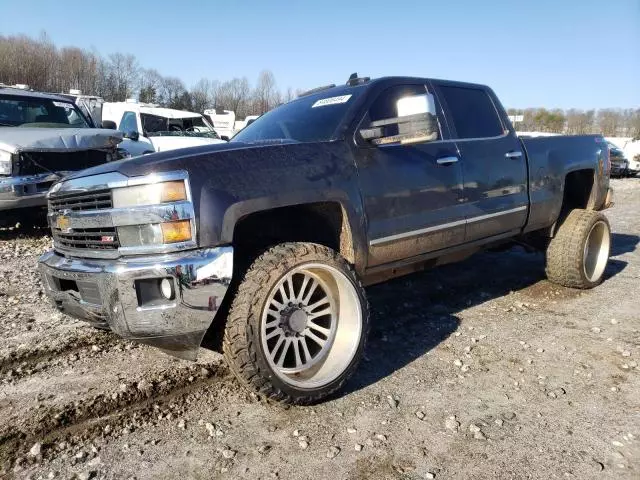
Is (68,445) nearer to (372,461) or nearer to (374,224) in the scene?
(372,461)

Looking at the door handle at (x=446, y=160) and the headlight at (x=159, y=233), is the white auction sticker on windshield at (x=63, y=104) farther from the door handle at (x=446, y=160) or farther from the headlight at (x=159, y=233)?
the door handle at (x=446, y=160)

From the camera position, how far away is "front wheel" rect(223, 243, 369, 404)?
2527mm

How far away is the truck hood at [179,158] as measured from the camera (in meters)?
2.46

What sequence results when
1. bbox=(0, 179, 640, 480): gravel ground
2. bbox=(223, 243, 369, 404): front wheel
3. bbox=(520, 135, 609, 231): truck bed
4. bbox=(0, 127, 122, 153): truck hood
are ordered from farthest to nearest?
bbox=(0, 127, 122, 153): truck hood
bbox=(520, 135, 609, 231): truck bed
bbox=(223, 243, 369, 404): front wheel
bbox=(0, 179, 640, 480): gravel ground

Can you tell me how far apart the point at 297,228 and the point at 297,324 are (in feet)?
2.09

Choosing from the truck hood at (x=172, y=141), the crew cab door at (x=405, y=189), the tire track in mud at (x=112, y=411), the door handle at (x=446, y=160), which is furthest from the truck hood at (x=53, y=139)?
the door handle at (x=446, y=160)

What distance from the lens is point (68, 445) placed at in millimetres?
2338

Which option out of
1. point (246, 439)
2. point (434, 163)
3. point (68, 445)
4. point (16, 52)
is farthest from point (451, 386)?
point (16, 52)

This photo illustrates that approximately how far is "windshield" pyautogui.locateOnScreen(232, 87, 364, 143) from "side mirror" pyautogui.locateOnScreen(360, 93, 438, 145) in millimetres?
257

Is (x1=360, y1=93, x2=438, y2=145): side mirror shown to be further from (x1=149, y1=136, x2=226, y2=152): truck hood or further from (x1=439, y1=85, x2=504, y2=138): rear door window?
(x1=149, y1=136, x2=226, y2=152): truck hood

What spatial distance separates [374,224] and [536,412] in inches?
55.3

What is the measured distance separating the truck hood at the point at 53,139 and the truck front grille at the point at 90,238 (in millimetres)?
4275

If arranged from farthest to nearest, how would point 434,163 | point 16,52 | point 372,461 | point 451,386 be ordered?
point 16,52
point 434,163
point 451,386
point 372,461

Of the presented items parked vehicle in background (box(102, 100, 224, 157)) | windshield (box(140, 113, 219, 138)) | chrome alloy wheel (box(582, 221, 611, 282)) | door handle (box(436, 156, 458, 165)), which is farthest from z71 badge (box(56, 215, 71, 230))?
windshield (box(140, 113, 219, 138))
